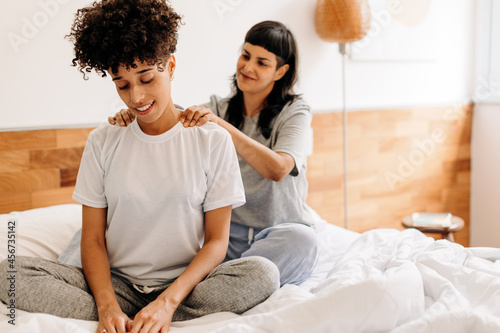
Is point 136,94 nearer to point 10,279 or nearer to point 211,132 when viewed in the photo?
point 211,132

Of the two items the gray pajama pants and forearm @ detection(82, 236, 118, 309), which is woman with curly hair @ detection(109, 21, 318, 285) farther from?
forearm @ detection(82, 236, 118, 309)

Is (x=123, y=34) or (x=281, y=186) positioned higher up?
(x=123, y=34)

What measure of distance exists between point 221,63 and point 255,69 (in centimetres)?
65

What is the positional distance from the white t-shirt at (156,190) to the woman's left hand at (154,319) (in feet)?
0.48

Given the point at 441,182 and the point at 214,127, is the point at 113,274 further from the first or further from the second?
the point at 441,182

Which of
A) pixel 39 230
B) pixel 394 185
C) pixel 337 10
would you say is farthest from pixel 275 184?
pixel 394 185

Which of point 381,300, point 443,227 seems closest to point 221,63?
point 443,227

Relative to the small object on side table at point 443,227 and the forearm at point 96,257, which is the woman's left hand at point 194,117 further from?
the small object on side table at point 443,227

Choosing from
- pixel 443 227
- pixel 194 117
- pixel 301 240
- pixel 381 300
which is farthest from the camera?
pixel 443 227

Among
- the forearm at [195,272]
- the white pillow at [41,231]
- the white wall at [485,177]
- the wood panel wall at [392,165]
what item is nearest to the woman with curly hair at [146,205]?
the forearm at [195,272]

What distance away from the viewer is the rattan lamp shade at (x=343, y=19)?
2.34m

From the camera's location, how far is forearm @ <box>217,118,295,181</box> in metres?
1.46

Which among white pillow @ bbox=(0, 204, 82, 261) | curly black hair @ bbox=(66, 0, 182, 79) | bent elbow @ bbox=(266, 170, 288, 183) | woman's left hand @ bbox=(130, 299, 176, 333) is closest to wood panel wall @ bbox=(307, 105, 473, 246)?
bent elbow @ bbox=(266, 170, 288, 183)

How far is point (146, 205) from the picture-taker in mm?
1232
